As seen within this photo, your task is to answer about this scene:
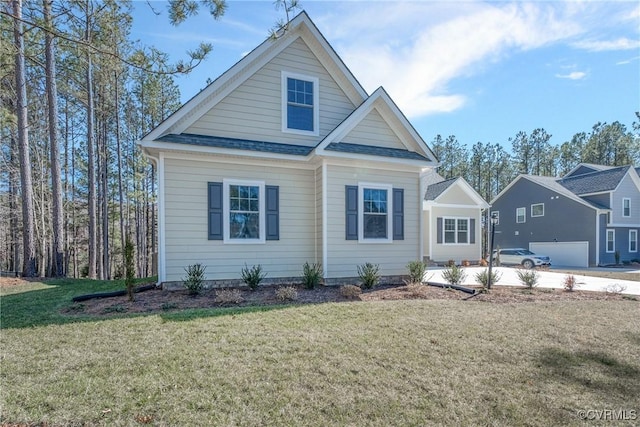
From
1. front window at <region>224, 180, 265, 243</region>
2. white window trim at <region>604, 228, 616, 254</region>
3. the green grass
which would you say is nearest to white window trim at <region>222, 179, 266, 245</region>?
front window at <region>224, 180, 265, 243</region>

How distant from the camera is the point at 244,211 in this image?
356 inches

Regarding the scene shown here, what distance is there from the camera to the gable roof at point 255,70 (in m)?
8.66

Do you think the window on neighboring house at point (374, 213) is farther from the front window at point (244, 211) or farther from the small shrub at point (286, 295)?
the small shrub at point (286, 295)

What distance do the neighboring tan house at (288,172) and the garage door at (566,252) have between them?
1956 centimetres

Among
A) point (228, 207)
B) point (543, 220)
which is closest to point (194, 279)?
point (228, 207)

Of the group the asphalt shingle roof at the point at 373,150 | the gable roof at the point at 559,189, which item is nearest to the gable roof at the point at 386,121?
the asphalt shingle roof at the point at 373,150

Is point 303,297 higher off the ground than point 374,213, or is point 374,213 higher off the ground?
point 374,213

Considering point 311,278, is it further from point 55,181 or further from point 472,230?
point 472,230

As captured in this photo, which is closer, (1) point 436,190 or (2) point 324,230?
(2) point 324,230

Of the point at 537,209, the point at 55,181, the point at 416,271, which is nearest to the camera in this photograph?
the point at 416,271

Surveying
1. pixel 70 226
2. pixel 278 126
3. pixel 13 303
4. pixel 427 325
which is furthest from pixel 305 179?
pixel 70 226

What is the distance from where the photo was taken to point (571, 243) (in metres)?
23.5

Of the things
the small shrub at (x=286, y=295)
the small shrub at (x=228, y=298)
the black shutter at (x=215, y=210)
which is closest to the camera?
the small shrub at (x=228, y=298)

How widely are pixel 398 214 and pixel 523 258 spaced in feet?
51.4
